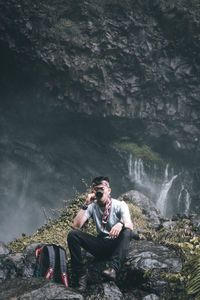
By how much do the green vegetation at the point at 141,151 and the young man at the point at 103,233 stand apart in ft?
57.4

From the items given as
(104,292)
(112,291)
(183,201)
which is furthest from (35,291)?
(183,201)

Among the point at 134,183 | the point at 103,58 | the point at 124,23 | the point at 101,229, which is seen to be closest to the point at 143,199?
the point at 101,229

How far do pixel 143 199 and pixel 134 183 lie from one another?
11.3 meters

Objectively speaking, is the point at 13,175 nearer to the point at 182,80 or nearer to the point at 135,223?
the point at 182,80

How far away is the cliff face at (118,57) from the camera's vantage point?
18.9 m

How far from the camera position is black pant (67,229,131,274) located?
3.66 meters

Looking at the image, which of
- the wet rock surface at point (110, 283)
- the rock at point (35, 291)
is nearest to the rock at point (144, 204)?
the wet rock surface at point (110, 283)

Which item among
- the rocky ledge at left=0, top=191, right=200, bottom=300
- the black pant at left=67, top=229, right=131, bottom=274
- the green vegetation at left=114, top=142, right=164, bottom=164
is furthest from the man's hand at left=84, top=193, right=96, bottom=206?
the green vegetation at left=114, top=142, right=164, bottom=164

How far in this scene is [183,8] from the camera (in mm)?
19125

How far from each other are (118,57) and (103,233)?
18.2 m

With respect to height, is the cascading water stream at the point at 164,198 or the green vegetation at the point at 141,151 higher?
the green vegetation at the point at 141,151

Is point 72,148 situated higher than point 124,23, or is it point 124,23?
point 124,23

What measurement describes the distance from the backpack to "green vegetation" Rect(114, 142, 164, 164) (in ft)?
58.2

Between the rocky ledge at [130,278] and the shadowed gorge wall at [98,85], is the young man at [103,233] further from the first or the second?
the shadowed gorge wall at [98,85]
